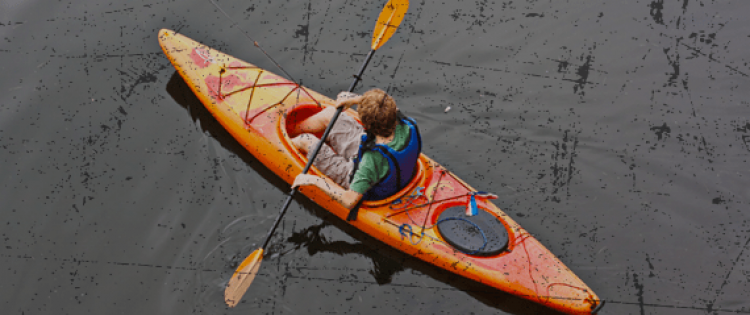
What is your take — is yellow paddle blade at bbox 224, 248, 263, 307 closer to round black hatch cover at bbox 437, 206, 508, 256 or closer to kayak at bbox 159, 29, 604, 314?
kayak at bbox 159, 29, 604, 314

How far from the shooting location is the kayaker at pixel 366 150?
3129mm

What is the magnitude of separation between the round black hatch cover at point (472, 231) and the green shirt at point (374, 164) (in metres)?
0.67

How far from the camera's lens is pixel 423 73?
5.17 metres

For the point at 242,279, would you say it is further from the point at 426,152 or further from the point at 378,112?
the point at 426,152

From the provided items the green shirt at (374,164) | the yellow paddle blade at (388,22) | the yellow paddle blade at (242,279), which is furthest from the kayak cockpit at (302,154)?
the yellow paddle blade at (242,279)

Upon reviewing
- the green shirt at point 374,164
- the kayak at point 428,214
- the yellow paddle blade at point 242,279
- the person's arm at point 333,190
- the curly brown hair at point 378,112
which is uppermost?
the curly brown hair at point 378,112

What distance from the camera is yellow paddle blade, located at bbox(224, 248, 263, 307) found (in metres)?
3.69

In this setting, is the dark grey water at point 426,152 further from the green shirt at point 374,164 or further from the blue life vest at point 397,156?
the green shirt at point 374,164

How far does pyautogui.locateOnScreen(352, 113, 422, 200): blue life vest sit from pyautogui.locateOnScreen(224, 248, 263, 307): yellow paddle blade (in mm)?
1045

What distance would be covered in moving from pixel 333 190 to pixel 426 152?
4.39 feet

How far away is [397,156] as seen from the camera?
3285mm

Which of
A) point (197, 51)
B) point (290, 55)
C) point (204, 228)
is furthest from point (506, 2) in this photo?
point (204, 228)

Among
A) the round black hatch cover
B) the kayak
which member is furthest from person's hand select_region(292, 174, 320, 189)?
the round black hatch cover

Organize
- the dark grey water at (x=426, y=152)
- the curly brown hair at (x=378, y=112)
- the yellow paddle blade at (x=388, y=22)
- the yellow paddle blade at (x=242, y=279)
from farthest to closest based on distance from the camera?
the yellow paddle blade at (x=388, y=22), the dark grey water at (x=426, y=152), the yellow paddle blade at (x=242, y=279), the curly brown hair at (x=378, y=112)
